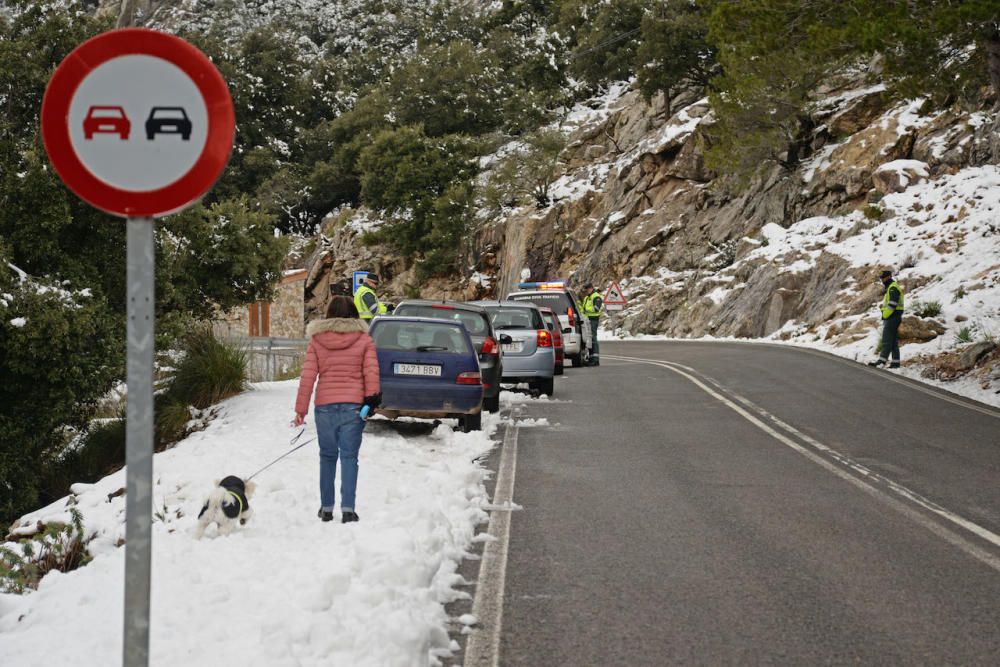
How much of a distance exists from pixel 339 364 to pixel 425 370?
4.37m

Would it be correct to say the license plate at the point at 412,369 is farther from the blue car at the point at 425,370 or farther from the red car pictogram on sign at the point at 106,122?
the red car pictogram on sign at the point at 106,122

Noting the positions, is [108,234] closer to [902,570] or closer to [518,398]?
[518,398]

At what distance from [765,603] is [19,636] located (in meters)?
3.89

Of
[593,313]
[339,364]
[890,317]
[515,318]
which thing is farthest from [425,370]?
[593,313]

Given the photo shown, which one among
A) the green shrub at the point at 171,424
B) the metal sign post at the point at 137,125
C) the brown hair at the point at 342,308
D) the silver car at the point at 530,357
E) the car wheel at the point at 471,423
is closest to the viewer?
the metal sign post at the point at 137,125

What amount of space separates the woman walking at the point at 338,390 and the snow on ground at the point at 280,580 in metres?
0.42

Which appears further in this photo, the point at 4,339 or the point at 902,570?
the point at 4,339

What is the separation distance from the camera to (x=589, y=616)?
5156 millimetres

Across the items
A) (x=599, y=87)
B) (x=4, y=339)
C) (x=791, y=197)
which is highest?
(x=599, y=87)

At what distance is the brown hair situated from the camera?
7508 mm

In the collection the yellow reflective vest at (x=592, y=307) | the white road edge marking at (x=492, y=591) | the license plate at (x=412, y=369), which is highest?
the yellow reflective vest at (x=592, y=307)

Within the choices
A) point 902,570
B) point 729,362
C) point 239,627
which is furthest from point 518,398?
point 239,627

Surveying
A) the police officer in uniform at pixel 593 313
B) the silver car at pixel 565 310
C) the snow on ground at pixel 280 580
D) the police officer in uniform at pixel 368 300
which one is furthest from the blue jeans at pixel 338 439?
the police officer in uniform at pixel 593 313

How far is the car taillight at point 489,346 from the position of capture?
13.6m
